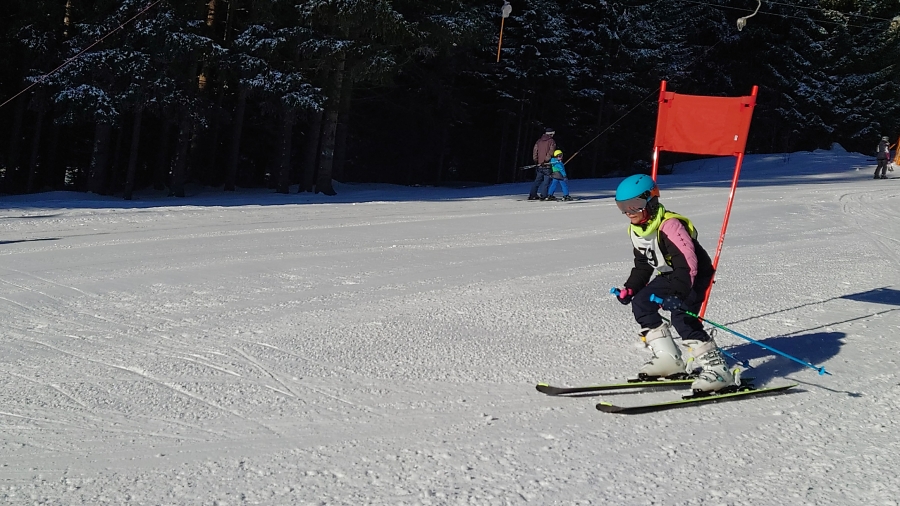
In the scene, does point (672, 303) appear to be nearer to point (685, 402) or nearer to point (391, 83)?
point (685, 402)

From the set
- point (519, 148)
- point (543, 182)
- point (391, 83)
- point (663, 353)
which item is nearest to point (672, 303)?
point (663, 353)

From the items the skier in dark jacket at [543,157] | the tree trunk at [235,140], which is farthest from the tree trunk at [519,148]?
the skier in dark jacket at [543,157]

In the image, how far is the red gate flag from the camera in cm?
704

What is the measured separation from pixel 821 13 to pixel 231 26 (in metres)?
35.1

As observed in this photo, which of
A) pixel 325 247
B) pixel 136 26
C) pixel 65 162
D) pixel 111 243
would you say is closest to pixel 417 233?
pixel 325 247

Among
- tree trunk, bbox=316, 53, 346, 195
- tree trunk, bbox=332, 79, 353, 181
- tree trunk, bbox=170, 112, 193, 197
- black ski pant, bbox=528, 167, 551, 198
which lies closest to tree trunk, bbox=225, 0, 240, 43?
tree trunk, bbox=170, 112, 193, 197

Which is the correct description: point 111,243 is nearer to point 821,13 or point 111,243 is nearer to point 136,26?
point 136,26

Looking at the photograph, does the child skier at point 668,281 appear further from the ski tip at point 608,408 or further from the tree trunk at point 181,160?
the tree trunk at point 181,160

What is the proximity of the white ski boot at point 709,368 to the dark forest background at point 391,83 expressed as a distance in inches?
546

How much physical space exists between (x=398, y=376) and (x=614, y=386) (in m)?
1.43

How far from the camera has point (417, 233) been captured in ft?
40.8

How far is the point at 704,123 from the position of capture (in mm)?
7227

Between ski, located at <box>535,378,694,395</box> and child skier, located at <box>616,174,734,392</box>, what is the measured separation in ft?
0.24

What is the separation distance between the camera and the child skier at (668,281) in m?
4.86
